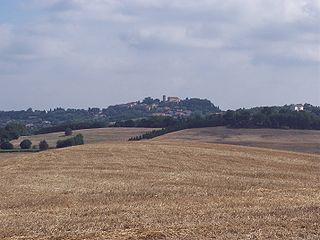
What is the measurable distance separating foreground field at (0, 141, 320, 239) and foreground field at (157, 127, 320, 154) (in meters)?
26.6

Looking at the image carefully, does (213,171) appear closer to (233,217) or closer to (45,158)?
(45,158)

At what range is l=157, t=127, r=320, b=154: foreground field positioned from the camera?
7062cm

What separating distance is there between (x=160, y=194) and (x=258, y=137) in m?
58.3

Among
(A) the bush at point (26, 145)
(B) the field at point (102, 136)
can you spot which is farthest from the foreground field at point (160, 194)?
(B) the field at point (102, 136)

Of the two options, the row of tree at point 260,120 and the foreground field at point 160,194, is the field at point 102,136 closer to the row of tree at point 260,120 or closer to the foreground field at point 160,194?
the row of tree at point 260,120

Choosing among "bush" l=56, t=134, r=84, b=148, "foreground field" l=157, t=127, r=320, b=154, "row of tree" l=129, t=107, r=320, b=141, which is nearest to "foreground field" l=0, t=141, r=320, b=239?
"foreground field" l=157, t=127, r=320, b=154

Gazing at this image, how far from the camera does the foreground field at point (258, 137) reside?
2781 inches

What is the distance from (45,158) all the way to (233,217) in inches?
961

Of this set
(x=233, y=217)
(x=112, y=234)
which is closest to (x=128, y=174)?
(x=233, y=217)

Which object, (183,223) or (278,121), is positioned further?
(278,121)

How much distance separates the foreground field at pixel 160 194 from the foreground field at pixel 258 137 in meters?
26.6

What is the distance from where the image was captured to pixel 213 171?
33.0 metres

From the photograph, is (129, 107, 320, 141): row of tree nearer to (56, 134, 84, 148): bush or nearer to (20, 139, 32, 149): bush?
(56, 134, 84, 148): bush

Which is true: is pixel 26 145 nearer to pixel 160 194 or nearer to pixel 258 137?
pixel 258 137
